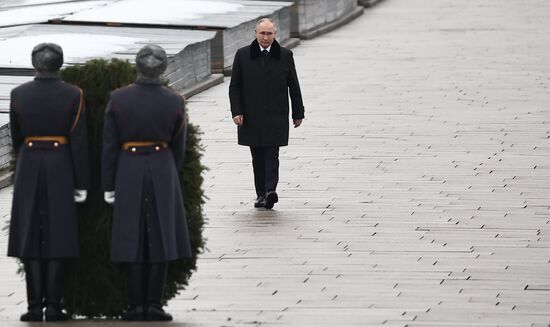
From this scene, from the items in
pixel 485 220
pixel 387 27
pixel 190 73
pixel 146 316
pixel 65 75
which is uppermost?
pixel 65 75

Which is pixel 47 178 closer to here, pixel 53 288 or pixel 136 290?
pixel 53 288

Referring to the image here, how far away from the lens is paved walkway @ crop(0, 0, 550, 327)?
1032 centimetres

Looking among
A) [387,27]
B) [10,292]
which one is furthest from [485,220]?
[387,27]

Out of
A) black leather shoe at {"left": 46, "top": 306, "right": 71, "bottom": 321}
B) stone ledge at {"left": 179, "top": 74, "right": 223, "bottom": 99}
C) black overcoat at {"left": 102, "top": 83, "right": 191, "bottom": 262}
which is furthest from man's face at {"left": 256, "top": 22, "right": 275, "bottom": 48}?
stone ledge at {"left": 179, "top": 74, "right": 223, "bottom": 99}

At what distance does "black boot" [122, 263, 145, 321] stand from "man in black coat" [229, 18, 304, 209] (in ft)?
15.4

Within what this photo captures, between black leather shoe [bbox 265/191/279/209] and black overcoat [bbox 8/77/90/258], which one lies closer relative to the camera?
black overcoat [bbox 8/77/90/258]

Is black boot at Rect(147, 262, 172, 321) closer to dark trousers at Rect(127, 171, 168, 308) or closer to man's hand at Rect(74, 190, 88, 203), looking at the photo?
dark trousers at Rect(127, 171, 168, 308)

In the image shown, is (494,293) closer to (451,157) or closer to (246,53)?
(246,53)

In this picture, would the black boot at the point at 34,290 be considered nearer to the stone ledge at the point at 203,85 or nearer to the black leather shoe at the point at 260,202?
the black leather shoe at the point at 260,202

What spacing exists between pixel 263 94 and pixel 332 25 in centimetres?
1841

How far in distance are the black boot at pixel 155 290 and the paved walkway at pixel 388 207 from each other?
0.19 m

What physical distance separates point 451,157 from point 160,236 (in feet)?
26.3

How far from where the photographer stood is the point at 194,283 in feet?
36.4

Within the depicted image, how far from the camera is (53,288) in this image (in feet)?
31.4
